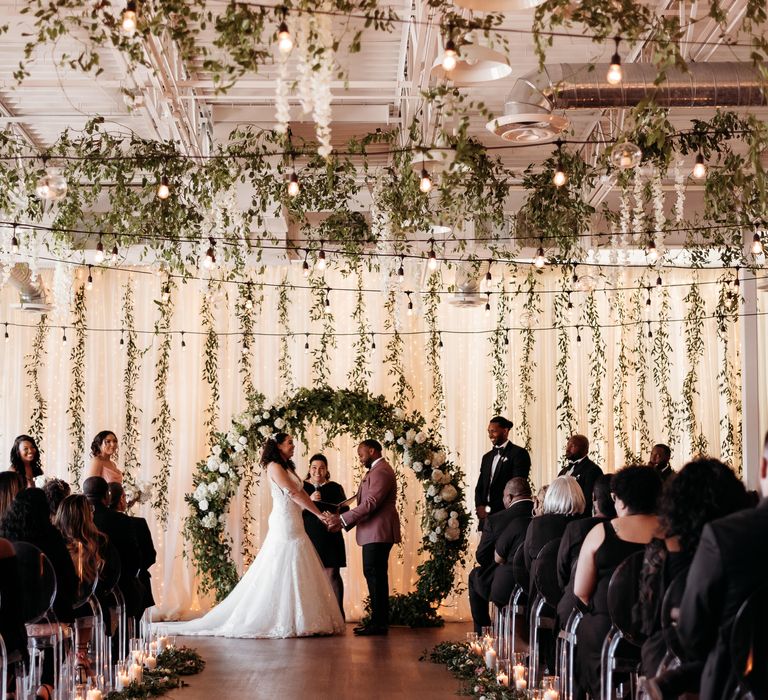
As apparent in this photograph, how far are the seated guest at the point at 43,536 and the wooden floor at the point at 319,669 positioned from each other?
160 centimetres

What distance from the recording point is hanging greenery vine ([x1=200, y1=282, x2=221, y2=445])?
35.9 feet

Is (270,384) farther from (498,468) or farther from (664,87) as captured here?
(664,87)

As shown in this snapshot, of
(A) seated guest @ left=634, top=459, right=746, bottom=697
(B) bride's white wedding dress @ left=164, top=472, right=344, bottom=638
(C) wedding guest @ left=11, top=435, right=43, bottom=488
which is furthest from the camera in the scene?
(C) wedding guest @ left=11, top=435, right=43, bottom=488

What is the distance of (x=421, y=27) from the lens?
6617 mm

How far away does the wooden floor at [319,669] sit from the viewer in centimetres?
654

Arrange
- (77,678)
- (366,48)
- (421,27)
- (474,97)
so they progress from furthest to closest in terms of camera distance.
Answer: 1. (474,97)
2. (366,48)
3. (421,27)
4. (77,678)

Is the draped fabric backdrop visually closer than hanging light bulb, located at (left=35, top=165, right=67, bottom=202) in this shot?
No

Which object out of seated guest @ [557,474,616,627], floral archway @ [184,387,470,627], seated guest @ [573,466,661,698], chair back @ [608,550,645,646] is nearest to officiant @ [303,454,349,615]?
floral archway @ [184,387,470,627]

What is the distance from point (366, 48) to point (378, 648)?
435 cm

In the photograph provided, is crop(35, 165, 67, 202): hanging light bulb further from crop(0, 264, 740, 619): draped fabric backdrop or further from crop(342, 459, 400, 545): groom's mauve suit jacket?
crop(0, 264, 740, 619): draped fabric backdrop

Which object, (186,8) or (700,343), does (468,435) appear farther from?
(186,8)

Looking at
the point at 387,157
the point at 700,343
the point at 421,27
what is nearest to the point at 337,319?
the point at 387,157

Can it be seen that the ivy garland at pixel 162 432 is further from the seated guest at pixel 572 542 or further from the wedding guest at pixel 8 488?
the seated guest at pixel 572 542

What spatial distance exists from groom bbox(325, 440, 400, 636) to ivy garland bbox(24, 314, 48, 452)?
3545 mm
